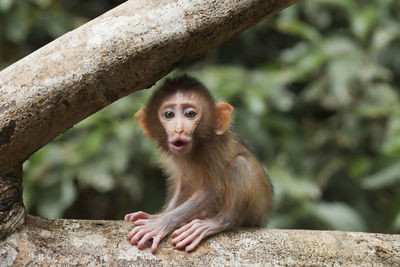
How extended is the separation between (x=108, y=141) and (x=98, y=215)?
5.66 ft

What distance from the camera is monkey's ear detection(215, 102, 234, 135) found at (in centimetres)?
405

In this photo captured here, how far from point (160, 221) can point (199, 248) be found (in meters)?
0.41

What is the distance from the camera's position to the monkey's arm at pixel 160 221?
3.11 metres

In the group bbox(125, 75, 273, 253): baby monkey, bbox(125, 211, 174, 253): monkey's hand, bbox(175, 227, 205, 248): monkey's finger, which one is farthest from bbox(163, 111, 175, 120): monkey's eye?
bbox(175, 227, 205, 248): monkey's finger

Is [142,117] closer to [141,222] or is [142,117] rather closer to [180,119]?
[180,119]

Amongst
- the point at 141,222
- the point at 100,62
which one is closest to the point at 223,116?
the point at 141,222

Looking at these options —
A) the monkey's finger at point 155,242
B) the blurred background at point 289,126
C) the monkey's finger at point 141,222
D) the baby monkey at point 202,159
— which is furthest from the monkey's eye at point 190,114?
the blurred background at point 289,126

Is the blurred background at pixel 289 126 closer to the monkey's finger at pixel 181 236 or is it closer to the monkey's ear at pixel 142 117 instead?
the monkey's ear at pixel 142 117

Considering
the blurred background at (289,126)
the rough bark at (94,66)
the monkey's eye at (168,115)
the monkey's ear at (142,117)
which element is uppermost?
the blurred background at (289,126)

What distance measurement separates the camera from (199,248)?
10.4 feet

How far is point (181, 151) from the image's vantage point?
381 cm

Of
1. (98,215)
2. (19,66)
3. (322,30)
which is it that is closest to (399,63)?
(322,30)

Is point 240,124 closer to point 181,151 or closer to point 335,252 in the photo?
point 181,151

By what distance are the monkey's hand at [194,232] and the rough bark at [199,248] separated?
5 centimetres
